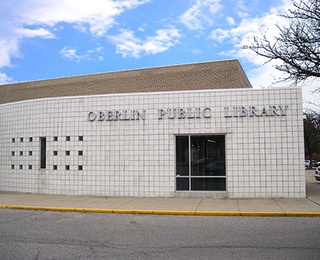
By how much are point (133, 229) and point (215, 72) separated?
29738 mm

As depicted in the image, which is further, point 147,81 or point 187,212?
point 147,81

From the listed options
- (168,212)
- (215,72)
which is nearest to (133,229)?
(168,212)

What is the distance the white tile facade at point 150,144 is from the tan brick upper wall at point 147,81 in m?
21.8

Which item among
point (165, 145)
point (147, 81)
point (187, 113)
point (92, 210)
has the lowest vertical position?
point (92, 210)

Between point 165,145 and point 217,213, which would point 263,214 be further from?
point 165,145

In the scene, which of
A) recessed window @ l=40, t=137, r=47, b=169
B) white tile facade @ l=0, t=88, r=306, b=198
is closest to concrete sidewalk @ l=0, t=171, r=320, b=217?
white tile facade @ l=0, t=88, r=306, b=198

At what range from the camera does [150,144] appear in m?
13.9

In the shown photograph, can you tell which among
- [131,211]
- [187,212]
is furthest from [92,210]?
[187,212]

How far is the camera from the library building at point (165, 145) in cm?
1299

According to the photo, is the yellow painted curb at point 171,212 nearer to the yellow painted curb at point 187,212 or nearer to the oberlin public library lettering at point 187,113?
the yellow painted curb at point 187,212

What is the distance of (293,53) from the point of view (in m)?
11.0

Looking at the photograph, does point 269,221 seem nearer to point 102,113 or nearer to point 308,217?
point 308,217

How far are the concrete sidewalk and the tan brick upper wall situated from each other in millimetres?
23842

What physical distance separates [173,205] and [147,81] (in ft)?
96.6
